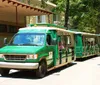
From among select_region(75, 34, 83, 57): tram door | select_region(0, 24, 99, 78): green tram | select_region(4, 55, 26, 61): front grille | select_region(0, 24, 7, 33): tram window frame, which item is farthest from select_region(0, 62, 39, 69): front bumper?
select_region(0, 24, 7, 33): tram window frame

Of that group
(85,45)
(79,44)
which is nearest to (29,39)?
(79,44)

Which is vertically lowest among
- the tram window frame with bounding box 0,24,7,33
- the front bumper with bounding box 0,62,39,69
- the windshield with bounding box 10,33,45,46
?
the front bumper with bounding box 0,62,39,69

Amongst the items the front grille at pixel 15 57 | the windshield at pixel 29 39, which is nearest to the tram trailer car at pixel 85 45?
the windshield at pixel 29 39

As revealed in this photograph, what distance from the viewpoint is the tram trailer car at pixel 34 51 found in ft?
37.4

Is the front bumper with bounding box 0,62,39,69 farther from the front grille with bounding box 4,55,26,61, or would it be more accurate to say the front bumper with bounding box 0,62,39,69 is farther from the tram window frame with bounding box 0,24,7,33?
the tram window frame with bounding box 0,24,7,33

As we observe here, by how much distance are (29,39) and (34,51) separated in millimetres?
1394

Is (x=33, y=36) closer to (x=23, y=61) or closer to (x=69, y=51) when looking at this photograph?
(x=23, y=61)

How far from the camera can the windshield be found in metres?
12.5

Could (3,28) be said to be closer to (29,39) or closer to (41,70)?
(29,39)

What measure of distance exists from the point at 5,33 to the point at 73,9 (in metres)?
13.2

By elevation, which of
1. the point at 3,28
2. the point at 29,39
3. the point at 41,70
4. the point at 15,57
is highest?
the point at 3,28

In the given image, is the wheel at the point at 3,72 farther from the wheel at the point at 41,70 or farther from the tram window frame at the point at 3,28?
the tram window frame at the point at 3,28

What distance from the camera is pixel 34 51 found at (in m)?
11.4

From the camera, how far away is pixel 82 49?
2212 centimetres
